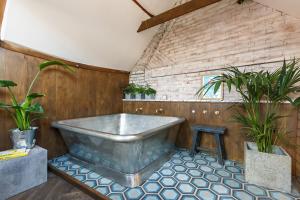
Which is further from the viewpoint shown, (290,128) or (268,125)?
(290,128)

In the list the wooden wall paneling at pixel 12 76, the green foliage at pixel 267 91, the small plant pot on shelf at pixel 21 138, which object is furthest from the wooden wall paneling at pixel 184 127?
the wooden wall paneling at pixel 12 76

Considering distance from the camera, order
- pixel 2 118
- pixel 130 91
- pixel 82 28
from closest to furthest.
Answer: pixel 2 118 < pixel 82 28 < pixel 130 91

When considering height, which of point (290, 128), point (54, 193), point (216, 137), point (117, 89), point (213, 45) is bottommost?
point (54, 193)

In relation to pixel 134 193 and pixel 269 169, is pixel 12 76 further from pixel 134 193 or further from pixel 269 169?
pixel 269 169

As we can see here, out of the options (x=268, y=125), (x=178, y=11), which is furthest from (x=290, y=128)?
(x=178, y=11)

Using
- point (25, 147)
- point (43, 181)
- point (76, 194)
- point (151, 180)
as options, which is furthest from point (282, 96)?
point (25, 147)

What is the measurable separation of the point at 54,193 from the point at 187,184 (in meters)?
1.36

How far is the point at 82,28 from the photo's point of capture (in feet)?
7.11

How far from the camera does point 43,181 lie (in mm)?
1606

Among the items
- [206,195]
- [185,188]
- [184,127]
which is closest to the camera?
[206,195]

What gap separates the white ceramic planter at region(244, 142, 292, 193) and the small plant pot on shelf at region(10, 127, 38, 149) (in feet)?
8.08

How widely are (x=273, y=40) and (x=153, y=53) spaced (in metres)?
2.07

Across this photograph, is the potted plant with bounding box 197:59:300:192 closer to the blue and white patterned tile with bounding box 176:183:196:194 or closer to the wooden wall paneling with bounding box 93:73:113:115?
the blue and white patterned tile with bounding box 176:183:196:194

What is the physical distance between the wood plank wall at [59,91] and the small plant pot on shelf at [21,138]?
28 cm
